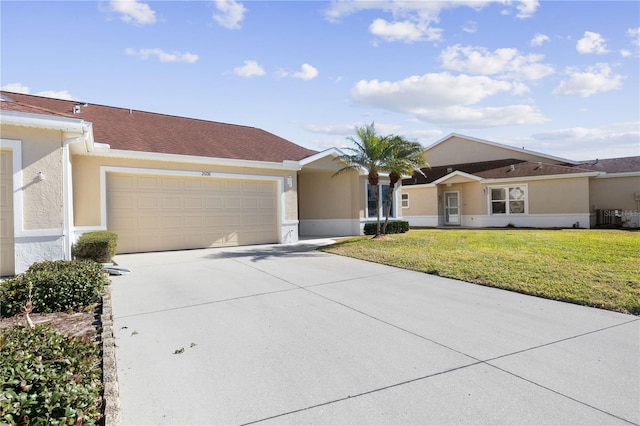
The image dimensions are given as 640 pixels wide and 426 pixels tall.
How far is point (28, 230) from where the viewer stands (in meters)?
8.82

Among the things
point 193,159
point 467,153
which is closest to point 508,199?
point 467,153

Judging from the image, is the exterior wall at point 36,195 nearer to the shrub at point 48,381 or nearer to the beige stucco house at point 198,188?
the beige stucco house at point 198,188

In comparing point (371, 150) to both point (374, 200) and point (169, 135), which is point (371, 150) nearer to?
point (374, 200)

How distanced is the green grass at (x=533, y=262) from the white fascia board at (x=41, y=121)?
26.8 ft

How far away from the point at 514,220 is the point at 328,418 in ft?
75.7

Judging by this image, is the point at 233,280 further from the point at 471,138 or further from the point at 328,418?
the point at 471,138

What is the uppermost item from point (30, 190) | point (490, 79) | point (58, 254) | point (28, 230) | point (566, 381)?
point (490, 79)

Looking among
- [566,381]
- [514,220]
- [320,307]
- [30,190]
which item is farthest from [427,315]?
[514,220]

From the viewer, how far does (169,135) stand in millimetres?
15586

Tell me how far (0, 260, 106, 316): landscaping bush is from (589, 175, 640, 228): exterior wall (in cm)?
2519

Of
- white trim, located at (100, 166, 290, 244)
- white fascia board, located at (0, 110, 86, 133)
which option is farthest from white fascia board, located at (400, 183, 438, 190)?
white fascia board, located at (0, 110, 86, 133)

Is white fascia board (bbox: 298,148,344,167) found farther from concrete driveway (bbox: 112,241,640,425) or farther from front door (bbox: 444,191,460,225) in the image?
front door (bbox: 444,191,460,225)

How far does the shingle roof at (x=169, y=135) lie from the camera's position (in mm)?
13828

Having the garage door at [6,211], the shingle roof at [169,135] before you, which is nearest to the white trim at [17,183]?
the garage door at [6,211]
